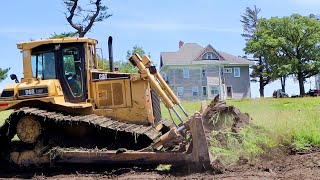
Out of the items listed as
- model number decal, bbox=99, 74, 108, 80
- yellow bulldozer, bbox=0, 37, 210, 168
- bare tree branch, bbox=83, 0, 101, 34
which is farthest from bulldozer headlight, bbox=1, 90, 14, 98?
bare tree branch, bbox=83, 0, 101, 34

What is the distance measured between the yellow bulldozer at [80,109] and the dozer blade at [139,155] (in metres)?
0.02

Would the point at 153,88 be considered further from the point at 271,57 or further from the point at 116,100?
the point at 271,57

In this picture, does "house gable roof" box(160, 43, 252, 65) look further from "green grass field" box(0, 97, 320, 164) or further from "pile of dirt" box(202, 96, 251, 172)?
"pile of dirt" box(202, 96, 251, 172)

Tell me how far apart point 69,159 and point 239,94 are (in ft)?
180

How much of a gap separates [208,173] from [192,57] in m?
53.4

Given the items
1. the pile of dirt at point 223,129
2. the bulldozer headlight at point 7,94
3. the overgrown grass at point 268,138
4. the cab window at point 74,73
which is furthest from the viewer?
the cab window at point 74,73

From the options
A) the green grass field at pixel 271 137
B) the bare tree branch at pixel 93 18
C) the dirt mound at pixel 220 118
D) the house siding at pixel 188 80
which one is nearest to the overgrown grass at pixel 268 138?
the green grass field at pixel 271 137

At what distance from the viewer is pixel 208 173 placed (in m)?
8.57

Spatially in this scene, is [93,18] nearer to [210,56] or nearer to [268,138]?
[210,56]

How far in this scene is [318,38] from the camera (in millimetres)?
61219

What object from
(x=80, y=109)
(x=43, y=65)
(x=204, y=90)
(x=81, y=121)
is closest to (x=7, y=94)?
(x=43, y=65)

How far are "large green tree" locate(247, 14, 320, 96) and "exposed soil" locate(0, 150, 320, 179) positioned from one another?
52.6 metres

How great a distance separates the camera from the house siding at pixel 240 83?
6328 centimetres

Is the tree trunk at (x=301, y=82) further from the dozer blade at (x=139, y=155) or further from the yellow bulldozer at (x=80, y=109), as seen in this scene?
the dozer blade at (x=139, y=155)
